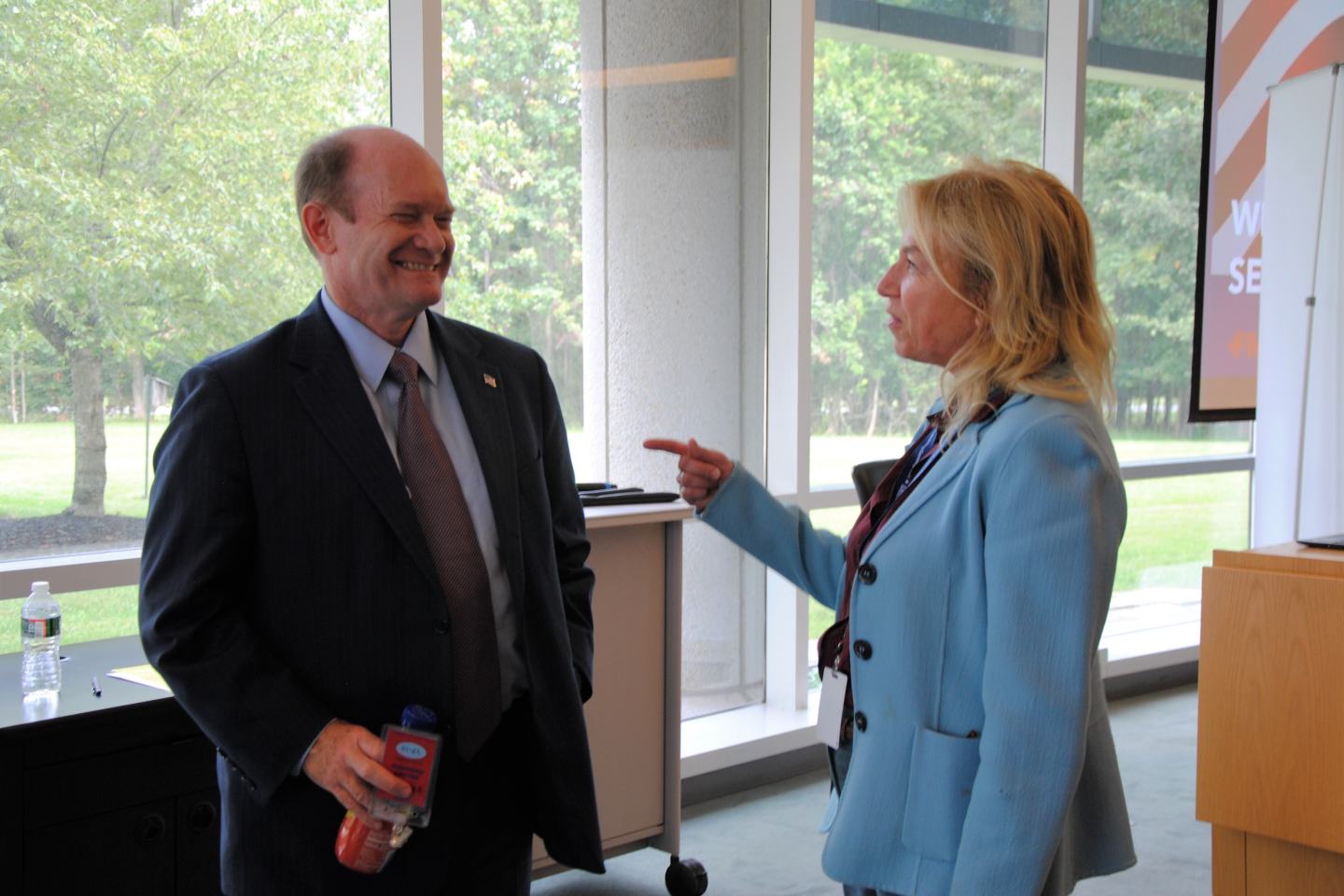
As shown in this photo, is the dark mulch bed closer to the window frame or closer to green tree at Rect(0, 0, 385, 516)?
green tree at Rect(0, 0, 385, 516)

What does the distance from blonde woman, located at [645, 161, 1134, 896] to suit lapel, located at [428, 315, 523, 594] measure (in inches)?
20.6

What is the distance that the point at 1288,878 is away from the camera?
307cm

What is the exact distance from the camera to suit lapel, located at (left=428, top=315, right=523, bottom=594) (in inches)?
75.8

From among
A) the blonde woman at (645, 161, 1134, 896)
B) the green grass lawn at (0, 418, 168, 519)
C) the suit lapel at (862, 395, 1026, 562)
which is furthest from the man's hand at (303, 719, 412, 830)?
the green grass lawn at (0, 418, 168, 519)

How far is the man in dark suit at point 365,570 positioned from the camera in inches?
67.5

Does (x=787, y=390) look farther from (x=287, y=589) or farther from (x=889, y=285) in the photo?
(x=287, y=589)

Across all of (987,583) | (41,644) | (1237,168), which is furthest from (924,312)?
(1237,168)

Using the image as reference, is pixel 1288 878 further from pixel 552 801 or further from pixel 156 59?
pixel 156 59

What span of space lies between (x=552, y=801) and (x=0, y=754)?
41.7 inches

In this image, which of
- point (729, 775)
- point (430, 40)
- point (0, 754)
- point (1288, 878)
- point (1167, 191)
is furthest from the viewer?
point (1167, 191)

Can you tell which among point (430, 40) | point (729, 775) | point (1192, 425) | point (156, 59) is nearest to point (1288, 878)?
point (729, 775)

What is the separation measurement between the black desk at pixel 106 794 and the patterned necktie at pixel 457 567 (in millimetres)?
905

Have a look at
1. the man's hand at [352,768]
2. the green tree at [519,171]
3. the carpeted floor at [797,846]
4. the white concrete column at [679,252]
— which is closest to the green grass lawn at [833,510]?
the white concrete column at [679,252]

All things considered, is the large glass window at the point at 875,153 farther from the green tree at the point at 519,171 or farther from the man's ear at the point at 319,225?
the man's ear at the point at 319,225
